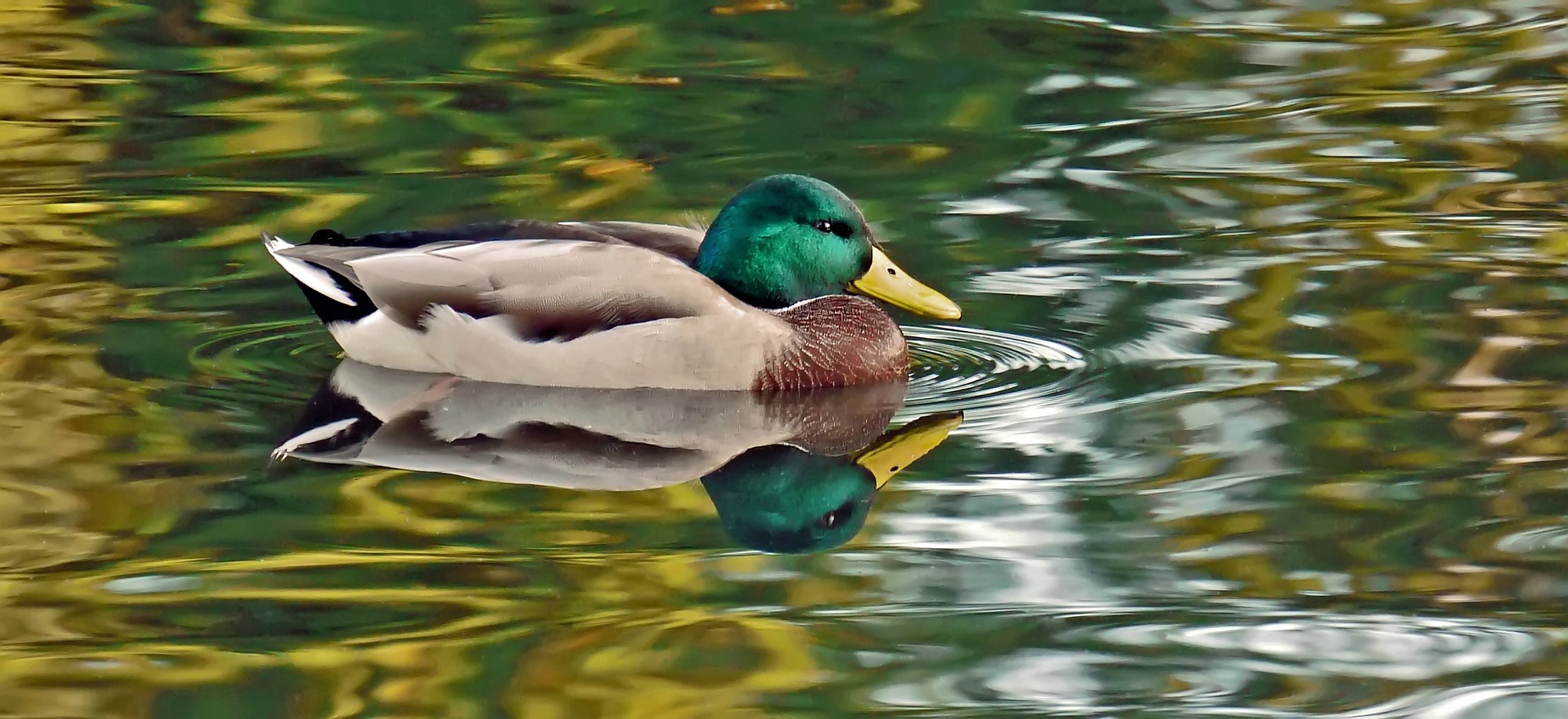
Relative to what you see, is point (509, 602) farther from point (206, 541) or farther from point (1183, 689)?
point (1183, 689)

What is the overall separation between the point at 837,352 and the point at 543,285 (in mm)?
1015

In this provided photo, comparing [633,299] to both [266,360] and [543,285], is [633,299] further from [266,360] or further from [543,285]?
[266,360]

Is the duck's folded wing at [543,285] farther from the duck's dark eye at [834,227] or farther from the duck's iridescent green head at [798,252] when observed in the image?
the duck's dark eye at [834,227]

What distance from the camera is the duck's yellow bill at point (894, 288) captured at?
27.4ft

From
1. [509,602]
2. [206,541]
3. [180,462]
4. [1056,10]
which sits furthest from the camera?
[1056,10]

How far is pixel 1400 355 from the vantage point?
793 centimetres

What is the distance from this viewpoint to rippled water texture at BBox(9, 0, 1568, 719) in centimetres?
532

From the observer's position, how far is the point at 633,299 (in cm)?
798

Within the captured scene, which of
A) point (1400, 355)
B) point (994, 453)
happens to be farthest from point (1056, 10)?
point (994, 453)

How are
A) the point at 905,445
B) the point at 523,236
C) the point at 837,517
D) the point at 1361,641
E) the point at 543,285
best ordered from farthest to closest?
1. the point at 523,236
2. the point at 543,285
3. the point at 905,445
4. the point at 837,517
5. the point at 1361,641

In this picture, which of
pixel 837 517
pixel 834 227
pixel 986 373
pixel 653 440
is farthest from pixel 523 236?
pixel 837 517

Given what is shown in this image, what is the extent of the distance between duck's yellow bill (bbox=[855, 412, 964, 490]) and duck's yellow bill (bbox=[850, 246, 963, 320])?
79 cm

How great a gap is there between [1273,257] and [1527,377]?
1875 millimetres

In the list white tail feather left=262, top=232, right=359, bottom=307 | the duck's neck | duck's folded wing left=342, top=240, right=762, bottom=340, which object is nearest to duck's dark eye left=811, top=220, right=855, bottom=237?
the duck's neck
